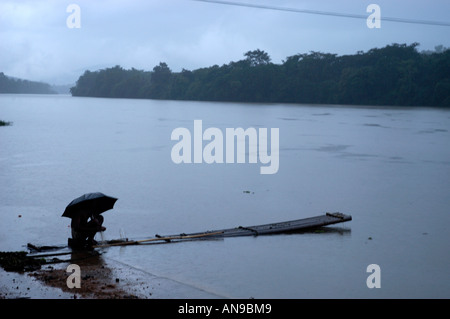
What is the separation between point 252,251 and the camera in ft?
30.3

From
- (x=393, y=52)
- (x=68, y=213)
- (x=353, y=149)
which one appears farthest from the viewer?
(x=393, y=52)

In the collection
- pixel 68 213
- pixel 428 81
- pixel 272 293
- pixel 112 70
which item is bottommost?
pixel 272 293

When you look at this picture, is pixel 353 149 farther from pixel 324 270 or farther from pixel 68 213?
pixel 68 213

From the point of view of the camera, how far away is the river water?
27.1ft

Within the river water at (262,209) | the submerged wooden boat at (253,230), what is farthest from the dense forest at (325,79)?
the submerged wooden boat at (253,230)

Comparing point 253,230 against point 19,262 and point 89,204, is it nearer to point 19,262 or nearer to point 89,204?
point 89,204

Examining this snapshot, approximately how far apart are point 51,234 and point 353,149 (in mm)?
18068

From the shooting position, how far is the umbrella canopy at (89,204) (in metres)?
8.17

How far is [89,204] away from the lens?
326 inches

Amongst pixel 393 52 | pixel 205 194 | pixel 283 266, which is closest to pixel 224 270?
pixel 283 266

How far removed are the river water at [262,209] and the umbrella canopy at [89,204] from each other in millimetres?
747

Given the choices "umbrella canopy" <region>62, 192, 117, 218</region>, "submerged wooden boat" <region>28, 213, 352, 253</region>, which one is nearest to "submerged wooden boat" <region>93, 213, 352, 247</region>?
"submerged wooden boat" <region>28, 213, 352, 253</region>

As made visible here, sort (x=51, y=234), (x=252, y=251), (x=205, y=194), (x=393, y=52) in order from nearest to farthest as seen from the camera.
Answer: (x=252, y=251)
(x=51, y=234)
(x=205, y=194)
(x=393, y=52)

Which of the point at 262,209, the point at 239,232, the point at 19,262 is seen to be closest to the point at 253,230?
the point at 239,232
